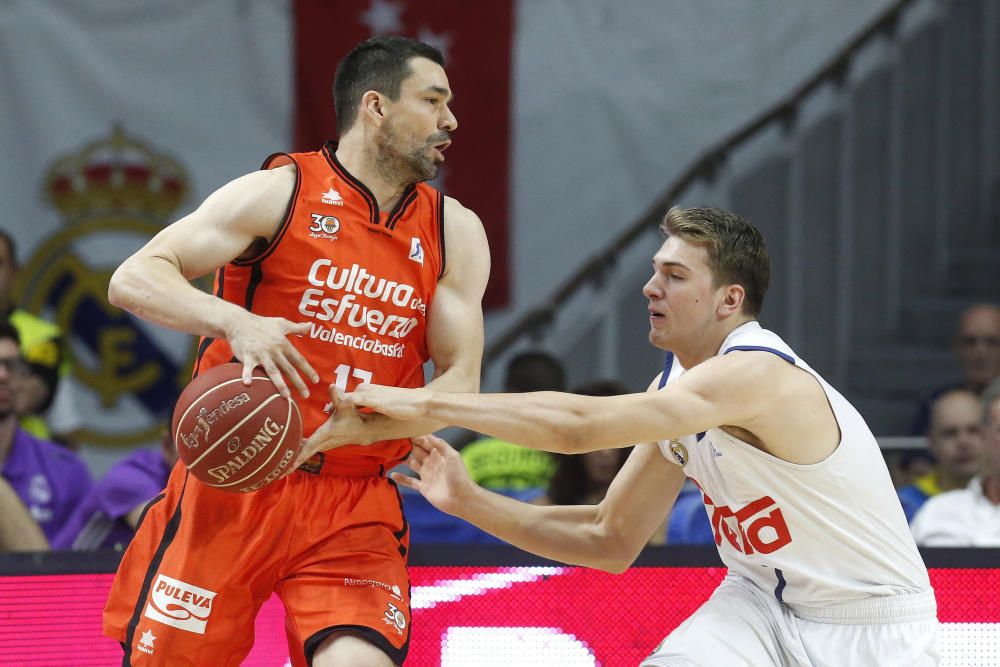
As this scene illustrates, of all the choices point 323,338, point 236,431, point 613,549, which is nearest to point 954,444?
point 613,549

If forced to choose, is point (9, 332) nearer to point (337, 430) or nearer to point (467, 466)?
point (467, 466)

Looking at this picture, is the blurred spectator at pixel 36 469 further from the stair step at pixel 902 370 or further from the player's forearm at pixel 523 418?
the stair step at pixel 902 370

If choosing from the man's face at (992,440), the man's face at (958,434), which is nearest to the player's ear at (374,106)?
the man's face at (992,440)

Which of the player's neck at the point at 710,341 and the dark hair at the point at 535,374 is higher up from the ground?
the player's neck at the point at 710,341

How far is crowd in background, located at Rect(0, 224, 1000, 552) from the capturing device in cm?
540

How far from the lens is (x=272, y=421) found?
343 centimetres

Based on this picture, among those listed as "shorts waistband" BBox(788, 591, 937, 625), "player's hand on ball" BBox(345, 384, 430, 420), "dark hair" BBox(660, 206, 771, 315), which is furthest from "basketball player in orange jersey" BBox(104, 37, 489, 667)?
"shorts waistband" BBox(788, 591, 937, 625)

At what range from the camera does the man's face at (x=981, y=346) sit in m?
6.98

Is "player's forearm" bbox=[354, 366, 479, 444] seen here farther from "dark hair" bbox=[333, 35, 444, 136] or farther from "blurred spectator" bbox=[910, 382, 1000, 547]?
"blurred spectator" bbox=[910, 382, 1000, 547]

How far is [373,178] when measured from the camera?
3.97 metres

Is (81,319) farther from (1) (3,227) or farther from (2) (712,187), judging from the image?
(2) (712,187)

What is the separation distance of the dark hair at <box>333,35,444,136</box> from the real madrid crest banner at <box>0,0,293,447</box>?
4.27 m

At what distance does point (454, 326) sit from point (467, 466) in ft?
7.08

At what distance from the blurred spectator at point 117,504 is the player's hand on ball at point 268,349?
2025 mm
